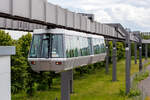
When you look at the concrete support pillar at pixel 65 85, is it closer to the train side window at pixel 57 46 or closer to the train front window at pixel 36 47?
the train front window at pixel 36 47

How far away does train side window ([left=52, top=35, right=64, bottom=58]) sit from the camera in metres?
13.7

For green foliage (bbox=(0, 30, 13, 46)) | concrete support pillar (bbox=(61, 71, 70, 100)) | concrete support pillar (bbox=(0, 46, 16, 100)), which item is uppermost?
green foliage (bbox=(0, 30, 13, 46))

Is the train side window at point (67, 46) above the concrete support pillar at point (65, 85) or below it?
above

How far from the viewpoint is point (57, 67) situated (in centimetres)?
1372

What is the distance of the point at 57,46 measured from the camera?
13.8 metres

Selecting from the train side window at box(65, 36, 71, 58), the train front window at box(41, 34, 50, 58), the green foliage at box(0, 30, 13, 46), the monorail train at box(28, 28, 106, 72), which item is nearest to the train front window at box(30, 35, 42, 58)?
the monorail train at box(28, 28, 106, 72)

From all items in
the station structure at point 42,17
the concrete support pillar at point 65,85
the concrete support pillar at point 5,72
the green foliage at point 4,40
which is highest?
the station structure at point 42,17

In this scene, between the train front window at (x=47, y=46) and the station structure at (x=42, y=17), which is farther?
the train front window at (x=47, y=46)

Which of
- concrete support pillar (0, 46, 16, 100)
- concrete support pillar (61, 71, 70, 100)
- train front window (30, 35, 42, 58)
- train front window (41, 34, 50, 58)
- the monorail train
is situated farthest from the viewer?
concrete support pillar (61, 71, 70, 100)

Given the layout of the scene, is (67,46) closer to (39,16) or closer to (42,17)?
(42,17)

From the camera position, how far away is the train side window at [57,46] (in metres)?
13.7

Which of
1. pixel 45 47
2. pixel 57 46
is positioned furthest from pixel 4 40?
pixel 57 46

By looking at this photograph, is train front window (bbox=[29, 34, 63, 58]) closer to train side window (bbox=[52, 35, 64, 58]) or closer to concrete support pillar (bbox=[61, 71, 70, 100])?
train side window (bbox=[52, 35, 64, 58])

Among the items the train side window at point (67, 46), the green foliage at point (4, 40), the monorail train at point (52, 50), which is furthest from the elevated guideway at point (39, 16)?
the green foliage at point (4, 40)
